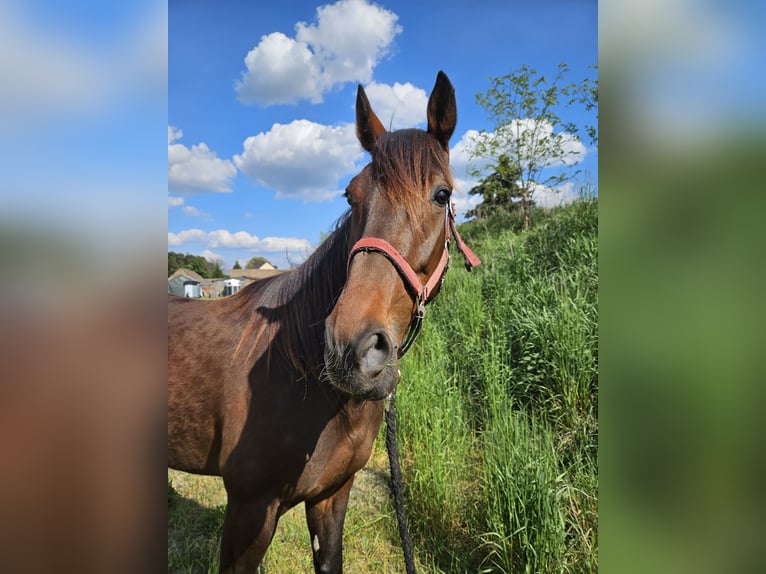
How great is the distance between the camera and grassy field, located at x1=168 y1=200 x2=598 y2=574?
2576 mm

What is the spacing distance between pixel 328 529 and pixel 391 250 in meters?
1.92

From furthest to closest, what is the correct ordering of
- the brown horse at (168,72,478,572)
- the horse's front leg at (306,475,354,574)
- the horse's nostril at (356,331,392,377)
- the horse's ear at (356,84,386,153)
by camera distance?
the horse's front leg at (306,475,354,574)
the horse's ear at (356,84,386,153)
the brown horse at (168,72,478,572)
the horse's nostril at (356,331,392,377)

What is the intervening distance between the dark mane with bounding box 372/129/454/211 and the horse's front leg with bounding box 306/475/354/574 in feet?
5.91

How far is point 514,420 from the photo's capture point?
3.00m

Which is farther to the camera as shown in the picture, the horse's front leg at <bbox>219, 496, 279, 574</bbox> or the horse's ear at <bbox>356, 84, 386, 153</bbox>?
the horse's ear at <bbox>356, 84, 386, 153</bbox>

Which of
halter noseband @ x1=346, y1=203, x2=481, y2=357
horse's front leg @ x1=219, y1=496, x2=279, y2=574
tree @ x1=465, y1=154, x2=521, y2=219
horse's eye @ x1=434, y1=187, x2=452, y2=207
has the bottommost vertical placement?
horse's front leg @ x1=219, y1=496, x2=279, y2=574

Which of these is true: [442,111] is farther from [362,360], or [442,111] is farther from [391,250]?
[362,360]

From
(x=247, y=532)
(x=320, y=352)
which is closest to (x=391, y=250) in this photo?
(x=320, y=352)

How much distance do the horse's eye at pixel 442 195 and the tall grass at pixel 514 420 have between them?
6.10 feet

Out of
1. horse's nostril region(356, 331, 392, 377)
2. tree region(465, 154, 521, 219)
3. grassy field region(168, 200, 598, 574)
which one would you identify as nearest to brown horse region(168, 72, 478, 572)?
horse's nostril region(356, 331, 392, 377)

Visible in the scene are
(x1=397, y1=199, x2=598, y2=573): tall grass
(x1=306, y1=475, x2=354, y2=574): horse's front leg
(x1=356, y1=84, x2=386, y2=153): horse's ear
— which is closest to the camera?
(x1=356, y1=84, x2=386, y2=153): horse's ear

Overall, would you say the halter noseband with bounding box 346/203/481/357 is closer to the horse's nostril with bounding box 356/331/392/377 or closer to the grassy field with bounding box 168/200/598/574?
the horse's nostril with bounding box 356/331/392/377
